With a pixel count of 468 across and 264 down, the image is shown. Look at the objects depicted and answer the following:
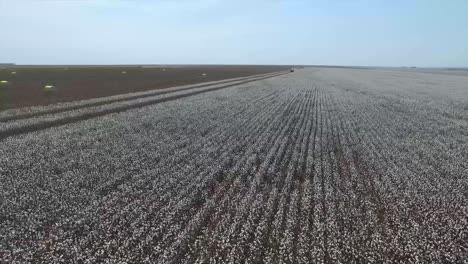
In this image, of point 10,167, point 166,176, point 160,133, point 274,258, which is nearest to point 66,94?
point 160,133

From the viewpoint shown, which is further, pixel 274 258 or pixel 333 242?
pixel 333 242

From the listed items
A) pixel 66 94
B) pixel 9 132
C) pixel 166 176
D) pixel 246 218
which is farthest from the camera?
pixel 66 94

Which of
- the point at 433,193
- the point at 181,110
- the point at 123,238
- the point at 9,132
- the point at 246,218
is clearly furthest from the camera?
the point at 181,110

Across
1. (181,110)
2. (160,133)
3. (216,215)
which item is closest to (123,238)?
(216,215)

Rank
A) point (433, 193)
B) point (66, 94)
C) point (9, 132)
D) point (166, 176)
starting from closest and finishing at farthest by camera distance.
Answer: point (433, 193)
point (166, 176)
point (9, 132)
point (66, 94)

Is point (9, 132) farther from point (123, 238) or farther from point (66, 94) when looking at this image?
point (66, 94)

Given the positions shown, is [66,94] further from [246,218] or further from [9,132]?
[246,218]
